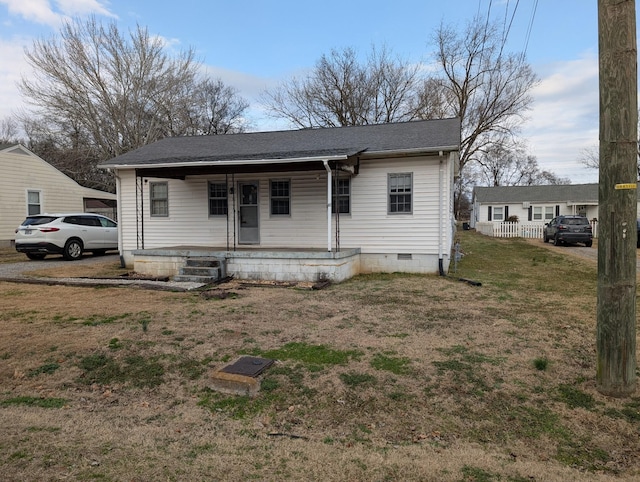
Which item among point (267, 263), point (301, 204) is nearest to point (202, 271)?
point (267, 263)

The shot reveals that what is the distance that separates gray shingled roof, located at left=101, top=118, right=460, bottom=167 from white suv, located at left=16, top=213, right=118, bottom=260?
3086mm

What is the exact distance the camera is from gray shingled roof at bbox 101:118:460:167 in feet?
33.9

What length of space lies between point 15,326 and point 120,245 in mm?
7400

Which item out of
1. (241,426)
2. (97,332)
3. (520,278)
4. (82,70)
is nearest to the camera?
(241,426)

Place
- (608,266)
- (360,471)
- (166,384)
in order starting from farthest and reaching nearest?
(166,384), (608,266), (360,471)

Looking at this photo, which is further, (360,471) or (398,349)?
(398,349)

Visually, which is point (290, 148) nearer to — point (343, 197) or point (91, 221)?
point (343, 197)

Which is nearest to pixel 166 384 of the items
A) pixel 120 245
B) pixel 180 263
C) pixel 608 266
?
pixel 608 266

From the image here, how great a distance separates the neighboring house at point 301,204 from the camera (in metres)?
10.1

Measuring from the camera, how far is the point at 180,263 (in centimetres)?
1057

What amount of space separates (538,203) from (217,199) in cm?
2995

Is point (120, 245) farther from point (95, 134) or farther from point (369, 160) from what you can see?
point (95, 134)

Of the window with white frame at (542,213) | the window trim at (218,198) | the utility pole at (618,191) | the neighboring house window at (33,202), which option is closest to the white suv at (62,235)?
the window trim at (218,198)

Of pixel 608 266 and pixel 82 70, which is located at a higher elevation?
pixel 82 70
